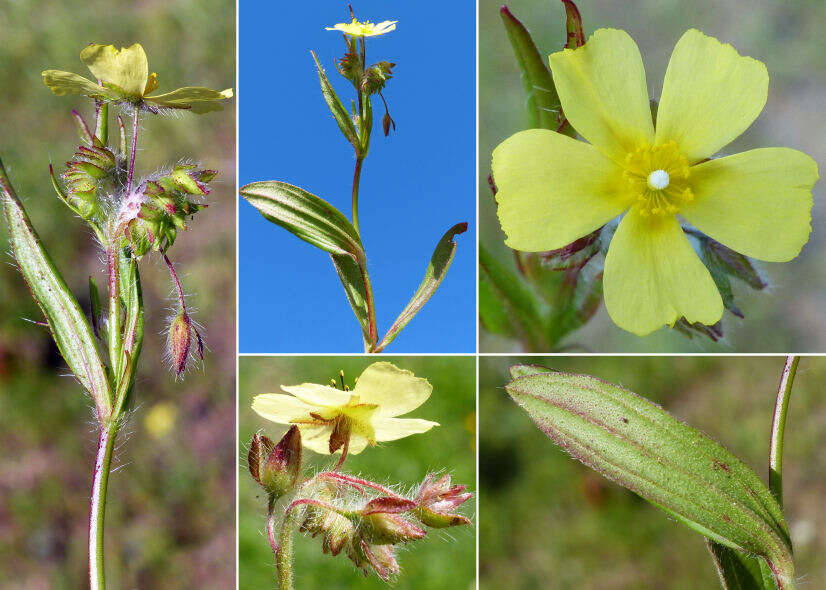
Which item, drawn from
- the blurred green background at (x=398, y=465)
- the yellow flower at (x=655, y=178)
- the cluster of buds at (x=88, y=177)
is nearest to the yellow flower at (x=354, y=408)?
the blurred green background at (x=398, y=465)

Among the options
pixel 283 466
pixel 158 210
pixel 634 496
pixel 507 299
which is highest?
pixel 158 210

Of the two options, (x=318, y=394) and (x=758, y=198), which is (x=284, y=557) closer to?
(x=318, y=394)

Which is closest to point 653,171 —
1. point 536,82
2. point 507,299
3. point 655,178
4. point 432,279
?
point 655,178

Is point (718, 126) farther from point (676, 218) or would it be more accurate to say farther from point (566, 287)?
point (566, 287)

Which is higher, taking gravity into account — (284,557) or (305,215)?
(305,215)

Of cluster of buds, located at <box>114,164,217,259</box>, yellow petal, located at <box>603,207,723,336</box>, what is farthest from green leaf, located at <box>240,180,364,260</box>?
yellow petal, located at <box>603,207,723,336</box>

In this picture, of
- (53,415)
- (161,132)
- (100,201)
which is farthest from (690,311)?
(53,415)

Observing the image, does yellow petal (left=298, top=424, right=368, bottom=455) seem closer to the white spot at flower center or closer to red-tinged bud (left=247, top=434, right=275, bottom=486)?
red-tinged bud (left=247, top=434, right=275, bottom=486)

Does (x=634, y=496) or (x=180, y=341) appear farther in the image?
(x=634, y=496)
